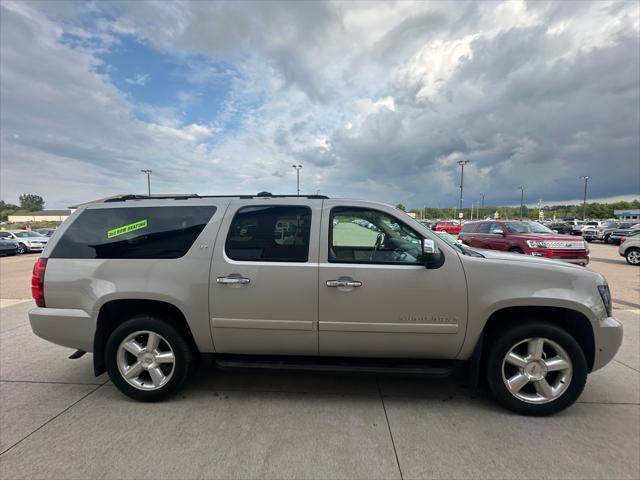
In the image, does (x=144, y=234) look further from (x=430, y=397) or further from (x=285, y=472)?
(x=430, y=397)

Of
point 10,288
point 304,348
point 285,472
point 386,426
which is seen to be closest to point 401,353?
point 386,426

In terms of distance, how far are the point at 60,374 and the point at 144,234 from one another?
79.7 inches

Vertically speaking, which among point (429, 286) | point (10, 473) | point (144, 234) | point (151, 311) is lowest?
point (10, 473)

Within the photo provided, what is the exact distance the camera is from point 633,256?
1236 cm

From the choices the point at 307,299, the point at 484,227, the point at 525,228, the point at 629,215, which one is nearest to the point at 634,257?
the point at 525,228

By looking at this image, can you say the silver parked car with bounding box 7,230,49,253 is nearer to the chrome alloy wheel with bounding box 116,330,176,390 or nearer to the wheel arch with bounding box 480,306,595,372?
the chrome alloy wheel with bounding box 116,330,176,390

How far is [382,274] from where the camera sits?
2.80 m

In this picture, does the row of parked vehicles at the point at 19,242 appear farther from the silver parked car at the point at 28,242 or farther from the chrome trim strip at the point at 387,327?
the chrome trim strip at the point at 387,327

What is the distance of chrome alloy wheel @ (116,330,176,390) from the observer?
3012 mm

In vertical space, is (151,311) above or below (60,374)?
above

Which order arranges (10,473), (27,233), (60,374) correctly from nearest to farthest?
1. (10,473)
2. (60,374)
3. (27,233)

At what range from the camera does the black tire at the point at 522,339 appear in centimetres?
274

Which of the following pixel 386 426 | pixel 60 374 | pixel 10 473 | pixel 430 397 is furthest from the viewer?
pixel 60 374

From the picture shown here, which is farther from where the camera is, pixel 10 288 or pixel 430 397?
pixel 10 288
